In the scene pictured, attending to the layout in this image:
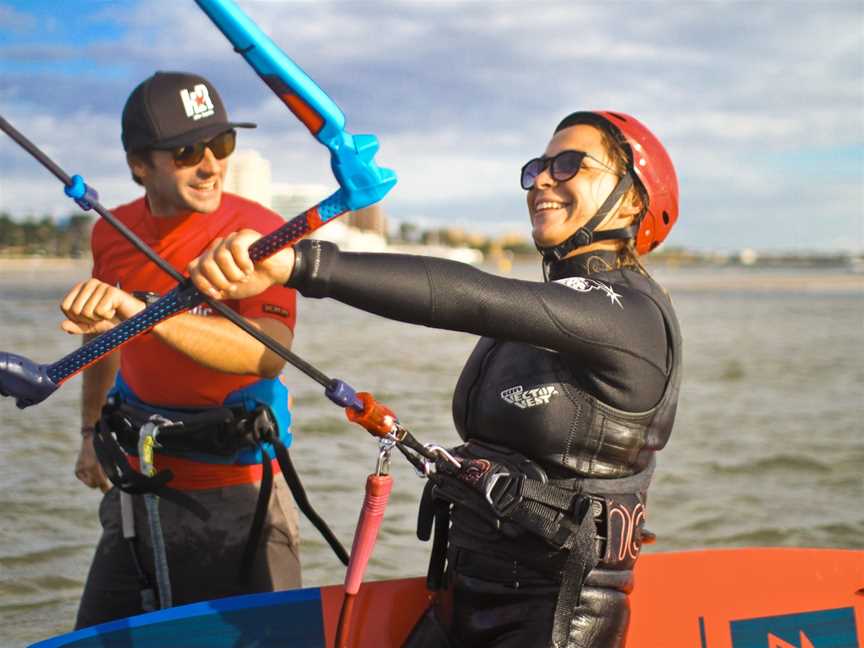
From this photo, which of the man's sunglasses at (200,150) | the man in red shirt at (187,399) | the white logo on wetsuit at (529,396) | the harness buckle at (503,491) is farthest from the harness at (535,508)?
the man's sunglasses at (200,150)

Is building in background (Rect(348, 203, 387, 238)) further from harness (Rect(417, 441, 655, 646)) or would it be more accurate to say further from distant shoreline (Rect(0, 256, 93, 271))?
distant shoreline (Rect(0, 256, 93, 271))

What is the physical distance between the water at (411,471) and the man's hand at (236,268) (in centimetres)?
415

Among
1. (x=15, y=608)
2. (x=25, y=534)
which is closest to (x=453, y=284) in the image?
(x=15, y=608)

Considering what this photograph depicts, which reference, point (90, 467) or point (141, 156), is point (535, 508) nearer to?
point (141, 156)

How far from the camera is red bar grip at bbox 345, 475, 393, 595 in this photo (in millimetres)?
2795

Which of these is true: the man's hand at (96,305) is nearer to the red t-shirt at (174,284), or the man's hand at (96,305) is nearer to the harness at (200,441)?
the red t-shirt at (174,284)

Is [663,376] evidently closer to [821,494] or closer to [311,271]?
[311,271]

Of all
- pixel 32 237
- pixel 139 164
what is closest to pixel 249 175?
pixel 139 164

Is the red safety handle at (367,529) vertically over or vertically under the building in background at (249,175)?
under

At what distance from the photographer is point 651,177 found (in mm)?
3211

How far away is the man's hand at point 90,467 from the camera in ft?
14.4

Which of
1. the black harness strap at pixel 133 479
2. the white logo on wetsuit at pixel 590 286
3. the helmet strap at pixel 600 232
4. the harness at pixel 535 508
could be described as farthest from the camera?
the black harness strap at pixel 133 479

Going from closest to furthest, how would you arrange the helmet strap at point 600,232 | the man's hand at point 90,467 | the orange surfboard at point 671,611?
the helmet strap at point 600,232 < the orange surfboard at point 671,611 < the man's hand at point 90,467

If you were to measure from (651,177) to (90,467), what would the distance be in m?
2.61
